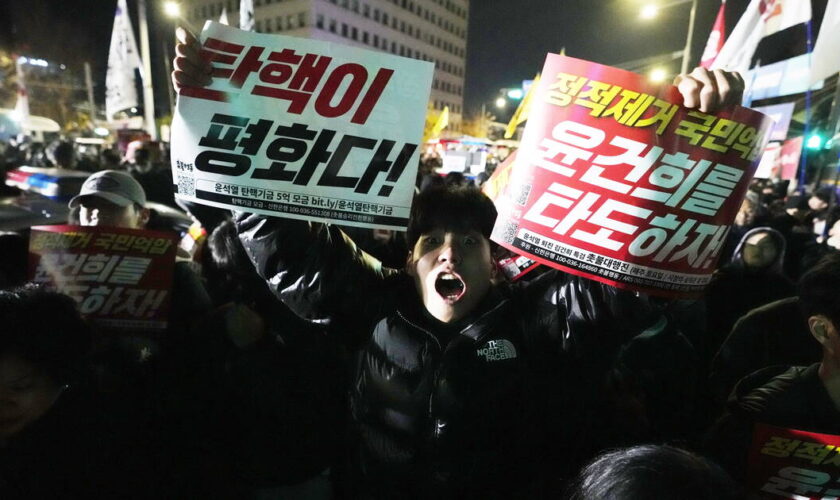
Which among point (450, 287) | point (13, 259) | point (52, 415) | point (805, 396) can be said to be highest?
point (450, 287)

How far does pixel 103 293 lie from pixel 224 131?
110 centimetres

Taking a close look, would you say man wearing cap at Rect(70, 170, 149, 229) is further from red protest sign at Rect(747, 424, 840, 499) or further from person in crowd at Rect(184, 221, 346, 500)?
red protest sign at Rect(747, 424, 840, 499)

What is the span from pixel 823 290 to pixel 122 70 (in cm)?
1268

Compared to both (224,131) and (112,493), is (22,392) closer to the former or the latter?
(112,493)

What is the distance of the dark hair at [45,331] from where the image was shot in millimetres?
1558

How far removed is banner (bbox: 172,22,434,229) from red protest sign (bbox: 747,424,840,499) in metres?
1.32

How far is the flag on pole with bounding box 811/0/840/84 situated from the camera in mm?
2723

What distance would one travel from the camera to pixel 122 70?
408 inches

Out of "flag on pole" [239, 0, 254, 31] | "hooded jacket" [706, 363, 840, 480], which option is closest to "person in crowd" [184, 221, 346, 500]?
"hooded jacket" [706, 363, 840, 480]

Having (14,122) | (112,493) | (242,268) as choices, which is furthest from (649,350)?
(14,122)

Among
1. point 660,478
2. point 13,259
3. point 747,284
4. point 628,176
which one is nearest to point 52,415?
point 13,259

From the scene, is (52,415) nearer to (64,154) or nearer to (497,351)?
(497,351)

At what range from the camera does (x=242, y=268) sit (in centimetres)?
206

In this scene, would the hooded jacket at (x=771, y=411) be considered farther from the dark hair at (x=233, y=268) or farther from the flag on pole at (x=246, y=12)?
the flag on pole at (x=246, y=12)
